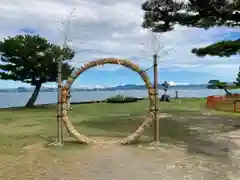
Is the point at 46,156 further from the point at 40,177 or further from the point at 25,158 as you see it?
the point at 40,177

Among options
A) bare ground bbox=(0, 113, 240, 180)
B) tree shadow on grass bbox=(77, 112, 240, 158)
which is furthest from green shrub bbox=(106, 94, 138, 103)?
bare ground bbox=(0, 113, 240, 180)

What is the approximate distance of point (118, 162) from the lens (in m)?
6.20

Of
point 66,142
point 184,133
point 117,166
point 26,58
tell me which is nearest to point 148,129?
point 184,133

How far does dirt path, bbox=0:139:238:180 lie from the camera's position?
5293 mm

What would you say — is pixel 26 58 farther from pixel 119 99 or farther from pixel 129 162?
pixel 129 162

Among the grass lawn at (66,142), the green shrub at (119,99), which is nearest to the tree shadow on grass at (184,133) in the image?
the grass lawn at (66,142)

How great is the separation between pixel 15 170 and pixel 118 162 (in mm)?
1786

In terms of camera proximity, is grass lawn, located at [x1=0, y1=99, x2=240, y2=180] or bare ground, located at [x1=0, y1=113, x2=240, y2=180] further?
grass lawn, located at [x1=0, y1=99, x2=240, y2=180]

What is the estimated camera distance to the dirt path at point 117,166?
5.29 metres

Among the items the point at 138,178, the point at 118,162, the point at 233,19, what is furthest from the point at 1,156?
the point at 233,19

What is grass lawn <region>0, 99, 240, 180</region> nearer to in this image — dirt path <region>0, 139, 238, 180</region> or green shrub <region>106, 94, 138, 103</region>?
dirt path <region>0, 139, 238, 180</region>

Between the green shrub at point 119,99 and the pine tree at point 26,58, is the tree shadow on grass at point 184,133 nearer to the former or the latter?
the pine tree at point 26,58

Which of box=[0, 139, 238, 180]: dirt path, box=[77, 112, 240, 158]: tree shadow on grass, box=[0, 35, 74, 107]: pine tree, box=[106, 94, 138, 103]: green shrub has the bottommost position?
box=[0, 139, 238, 180]: dirt path

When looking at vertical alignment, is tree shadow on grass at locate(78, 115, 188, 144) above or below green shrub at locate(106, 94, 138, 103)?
below
